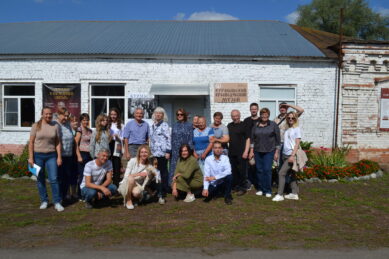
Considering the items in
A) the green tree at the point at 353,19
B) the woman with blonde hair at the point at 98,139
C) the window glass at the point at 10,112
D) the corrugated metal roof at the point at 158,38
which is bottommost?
the woman with blonde hair at the point at 98,139

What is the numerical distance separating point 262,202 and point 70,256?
358 cm

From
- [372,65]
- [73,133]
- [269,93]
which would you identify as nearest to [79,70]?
[73,133]

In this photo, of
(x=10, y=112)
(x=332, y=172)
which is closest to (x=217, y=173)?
(x=332, y=172)

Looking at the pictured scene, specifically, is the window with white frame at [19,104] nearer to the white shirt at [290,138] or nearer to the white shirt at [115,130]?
the white shirt at [115,130]

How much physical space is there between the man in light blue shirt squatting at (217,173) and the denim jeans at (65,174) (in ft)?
8.27

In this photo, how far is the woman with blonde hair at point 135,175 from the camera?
5527 mm

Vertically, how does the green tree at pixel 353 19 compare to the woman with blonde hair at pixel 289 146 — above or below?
above

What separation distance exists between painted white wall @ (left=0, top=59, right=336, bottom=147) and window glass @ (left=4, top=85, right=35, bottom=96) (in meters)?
1.75

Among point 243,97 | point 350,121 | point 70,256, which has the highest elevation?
point 243,97

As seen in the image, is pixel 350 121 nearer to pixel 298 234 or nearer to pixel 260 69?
pixel 260 69

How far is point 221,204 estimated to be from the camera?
19.1 feet

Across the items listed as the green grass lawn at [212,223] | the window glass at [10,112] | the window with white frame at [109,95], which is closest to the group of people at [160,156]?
the green grass lawn at [212,223]

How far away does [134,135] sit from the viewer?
241 inches

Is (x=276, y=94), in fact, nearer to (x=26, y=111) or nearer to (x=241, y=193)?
(x=241, y=193)
